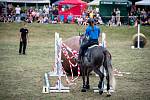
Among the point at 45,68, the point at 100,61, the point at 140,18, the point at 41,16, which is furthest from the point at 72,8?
the point at 100,61

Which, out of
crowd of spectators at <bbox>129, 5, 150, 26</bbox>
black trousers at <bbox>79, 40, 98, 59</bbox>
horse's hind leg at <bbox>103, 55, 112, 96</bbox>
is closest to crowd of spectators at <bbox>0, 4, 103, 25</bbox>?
crowd of spectators at <bbox>129, 5, 150, 26</bbox>

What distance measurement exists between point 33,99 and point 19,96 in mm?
605

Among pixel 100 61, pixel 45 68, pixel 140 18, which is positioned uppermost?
pixel 100 61

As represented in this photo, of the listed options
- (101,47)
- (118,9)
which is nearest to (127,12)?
(118,9)

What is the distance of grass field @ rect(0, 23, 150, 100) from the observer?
1375 centimetres

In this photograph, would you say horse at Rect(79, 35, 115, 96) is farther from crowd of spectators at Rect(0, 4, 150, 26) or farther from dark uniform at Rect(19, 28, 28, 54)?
crowd of spectators at Rect(0, 4, 150, 26)

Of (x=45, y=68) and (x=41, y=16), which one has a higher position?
(x=41, y=16)

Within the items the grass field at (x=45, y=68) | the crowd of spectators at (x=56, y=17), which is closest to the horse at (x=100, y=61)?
the grass field at (x=45, y=68)

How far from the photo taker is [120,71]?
63.4ft

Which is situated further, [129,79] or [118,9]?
[118,9]

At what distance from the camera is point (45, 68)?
19812 mm

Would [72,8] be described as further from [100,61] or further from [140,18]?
[100,61]

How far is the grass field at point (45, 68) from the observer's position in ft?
45.1

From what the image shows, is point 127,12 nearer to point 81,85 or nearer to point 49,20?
point 49,20
